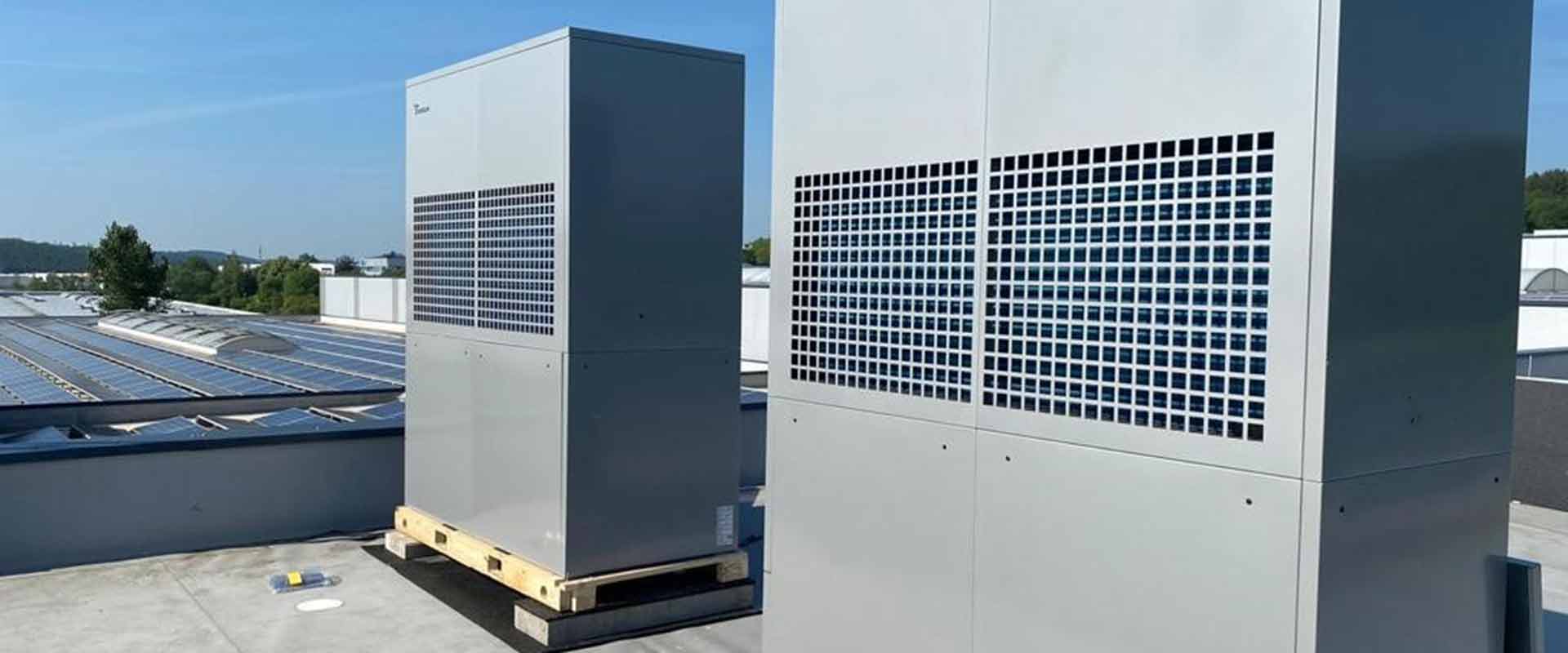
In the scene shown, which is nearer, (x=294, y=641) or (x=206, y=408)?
(x=294, y=641)

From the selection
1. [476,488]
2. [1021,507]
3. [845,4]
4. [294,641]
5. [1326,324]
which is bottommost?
[294,641]

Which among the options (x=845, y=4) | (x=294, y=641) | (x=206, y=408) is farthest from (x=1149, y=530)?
(x=206, y=408)

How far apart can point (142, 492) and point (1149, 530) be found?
23.5ft

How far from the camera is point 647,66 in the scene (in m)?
5.97

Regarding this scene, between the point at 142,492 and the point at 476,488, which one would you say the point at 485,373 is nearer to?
the point at 476,488

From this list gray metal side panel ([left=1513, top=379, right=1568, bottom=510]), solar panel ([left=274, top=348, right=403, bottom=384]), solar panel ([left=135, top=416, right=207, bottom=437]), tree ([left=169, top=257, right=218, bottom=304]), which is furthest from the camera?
tree ([left=169, top=257, right=218, bottom=304])

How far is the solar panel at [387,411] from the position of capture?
9.22m

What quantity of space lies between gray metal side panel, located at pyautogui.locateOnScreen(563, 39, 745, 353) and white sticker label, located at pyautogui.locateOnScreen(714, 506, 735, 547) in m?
0.98

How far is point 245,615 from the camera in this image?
6.14 meters

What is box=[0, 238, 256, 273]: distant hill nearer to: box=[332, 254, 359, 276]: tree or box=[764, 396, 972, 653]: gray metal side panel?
box=[332, 254, 359, 276]: tree

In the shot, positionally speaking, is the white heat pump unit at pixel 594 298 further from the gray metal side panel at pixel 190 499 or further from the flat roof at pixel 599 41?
the gray metal side panel at pixel 190 499

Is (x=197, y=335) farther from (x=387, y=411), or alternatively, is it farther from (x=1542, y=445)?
(x=1542, y=445)

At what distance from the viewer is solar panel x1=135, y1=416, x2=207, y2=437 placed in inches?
321

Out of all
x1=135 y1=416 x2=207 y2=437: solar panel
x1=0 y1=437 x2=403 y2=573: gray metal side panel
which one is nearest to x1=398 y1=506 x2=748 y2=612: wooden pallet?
x1=0 y1=437 x2=403 y2=573: gray metal side panel
